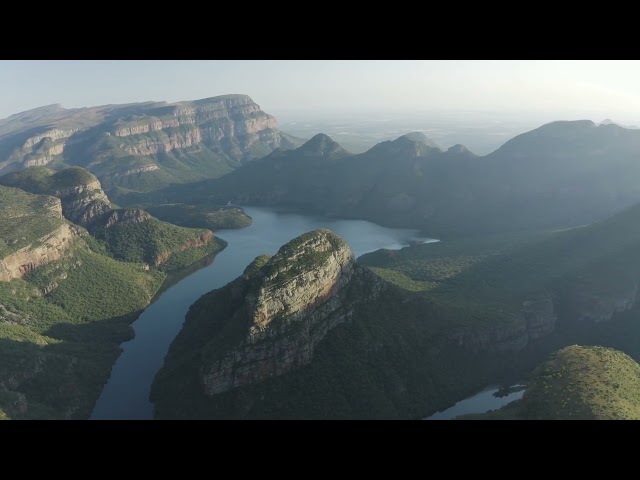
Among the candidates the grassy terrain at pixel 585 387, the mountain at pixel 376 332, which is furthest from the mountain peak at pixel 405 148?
the grassy terrain at pixel 585 387

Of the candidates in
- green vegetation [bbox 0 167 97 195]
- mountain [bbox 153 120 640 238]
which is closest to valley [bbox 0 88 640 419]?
green vegetation [bbox 0 167 97 195]

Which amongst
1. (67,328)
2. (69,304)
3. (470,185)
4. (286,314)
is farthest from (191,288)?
(470,185)

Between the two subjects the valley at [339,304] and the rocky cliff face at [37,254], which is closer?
the valley at [339,304]

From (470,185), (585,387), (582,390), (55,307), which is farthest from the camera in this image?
(470,185)

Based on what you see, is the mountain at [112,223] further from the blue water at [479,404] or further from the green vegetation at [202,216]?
the blue water at [479,404]

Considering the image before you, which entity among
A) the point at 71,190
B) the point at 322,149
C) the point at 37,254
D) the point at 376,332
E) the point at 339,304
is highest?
the point at 71,190

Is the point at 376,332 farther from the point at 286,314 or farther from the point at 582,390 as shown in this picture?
the point at 582,390

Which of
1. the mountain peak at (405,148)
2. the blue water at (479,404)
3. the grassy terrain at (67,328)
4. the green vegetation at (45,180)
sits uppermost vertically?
the green vegetation at (45,180)

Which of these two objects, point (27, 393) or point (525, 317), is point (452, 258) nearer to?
point (525, 317)
